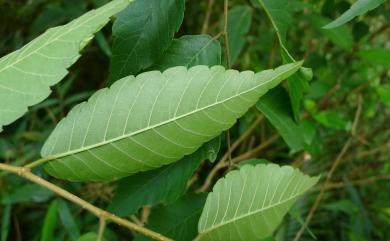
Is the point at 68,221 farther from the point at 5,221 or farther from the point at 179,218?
the point at 179,218

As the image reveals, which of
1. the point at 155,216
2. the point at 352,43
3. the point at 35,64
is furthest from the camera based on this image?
the point at 352,43

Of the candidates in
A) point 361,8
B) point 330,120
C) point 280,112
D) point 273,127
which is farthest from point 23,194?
point 361,8

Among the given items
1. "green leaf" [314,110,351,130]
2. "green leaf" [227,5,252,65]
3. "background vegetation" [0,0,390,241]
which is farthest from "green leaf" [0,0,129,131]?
"green leaf" [314,110,351,130]

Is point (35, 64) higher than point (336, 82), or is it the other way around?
point (35, 64)

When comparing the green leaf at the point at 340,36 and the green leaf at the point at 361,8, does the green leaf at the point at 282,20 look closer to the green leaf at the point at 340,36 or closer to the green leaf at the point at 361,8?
the green leaf at the point at 361,8

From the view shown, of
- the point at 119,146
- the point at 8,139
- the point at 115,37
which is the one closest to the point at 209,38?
the point at 115,37

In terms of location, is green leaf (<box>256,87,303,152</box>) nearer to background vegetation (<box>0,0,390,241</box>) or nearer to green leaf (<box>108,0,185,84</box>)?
green leaf (<box>108,0,185,84</box>)

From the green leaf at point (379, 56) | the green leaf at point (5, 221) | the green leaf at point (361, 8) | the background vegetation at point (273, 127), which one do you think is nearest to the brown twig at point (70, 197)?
the green leaf at point (361, 8)

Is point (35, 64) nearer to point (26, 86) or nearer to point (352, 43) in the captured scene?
point (26, 86)
